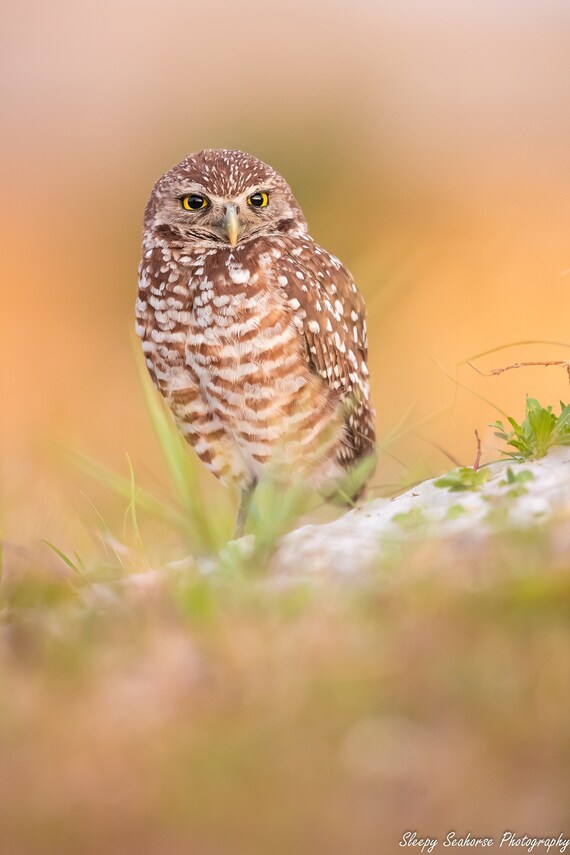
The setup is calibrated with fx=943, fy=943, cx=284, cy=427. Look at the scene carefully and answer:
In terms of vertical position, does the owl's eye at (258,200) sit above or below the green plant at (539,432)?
above

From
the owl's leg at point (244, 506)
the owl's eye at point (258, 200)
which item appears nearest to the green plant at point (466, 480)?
the owl's leg at point (244, 506)

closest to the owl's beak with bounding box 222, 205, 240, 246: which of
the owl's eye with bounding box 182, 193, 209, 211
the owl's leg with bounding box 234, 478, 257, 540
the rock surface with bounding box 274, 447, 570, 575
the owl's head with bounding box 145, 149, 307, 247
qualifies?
the owl's head with bounding box 145, 149, 307, 247

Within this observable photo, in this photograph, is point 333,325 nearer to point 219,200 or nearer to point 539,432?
point 219,200

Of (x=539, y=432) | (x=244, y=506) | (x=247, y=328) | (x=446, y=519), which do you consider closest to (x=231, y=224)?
(x=247, y=328)

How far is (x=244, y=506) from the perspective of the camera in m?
3.24

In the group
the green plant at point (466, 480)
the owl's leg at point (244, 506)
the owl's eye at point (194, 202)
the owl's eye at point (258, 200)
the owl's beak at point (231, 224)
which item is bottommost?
the owl's leg at point (244, 506)

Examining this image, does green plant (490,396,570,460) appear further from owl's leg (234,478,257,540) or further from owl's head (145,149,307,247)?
owl's head (145,149,307,247)

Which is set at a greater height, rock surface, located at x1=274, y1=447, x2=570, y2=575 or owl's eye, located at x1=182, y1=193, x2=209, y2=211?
owl's eye, located at x1=182, y1=193, x2=209, y2=211

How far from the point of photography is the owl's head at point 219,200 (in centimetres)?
321

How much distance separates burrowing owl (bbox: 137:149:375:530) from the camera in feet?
10.1

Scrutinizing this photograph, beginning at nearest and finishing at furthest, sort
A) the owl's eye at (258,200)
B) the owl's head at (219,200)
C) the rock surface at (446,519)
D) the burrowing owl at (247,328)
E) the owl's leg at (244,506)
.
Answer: the rock surface at (446,519) → the owl's leg at (244,506) → the burrowing owl at (247,328) → the owl's head at (219,200) → the owl's eye at (258,200)

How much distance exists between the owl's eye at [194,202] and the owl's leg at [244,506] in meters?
0.98

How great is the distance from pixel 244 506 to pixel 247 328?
0.62 metres

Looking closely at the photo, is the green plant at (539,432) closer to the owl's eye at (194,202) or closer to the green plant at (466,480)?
the green plant at (466,480)
